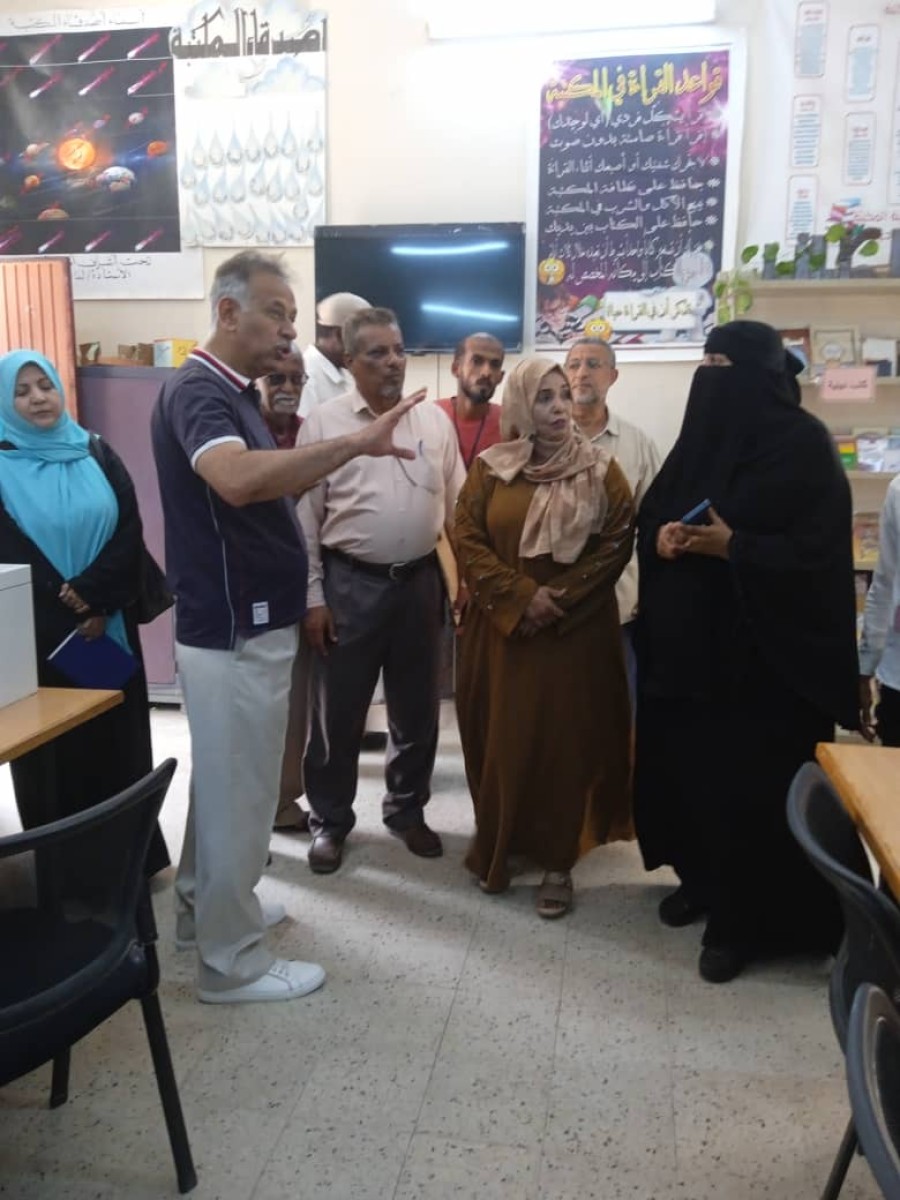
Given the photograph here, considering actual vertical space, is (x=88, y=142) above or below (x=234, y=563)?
above

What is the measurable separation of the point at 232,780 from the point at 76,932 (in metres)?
0.58

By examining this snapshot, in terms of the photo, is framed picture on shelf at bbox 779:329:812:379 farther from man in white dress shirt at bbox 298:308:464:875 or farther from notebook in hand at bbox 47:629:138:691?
notebook in hand at bbox 47:629:138:691

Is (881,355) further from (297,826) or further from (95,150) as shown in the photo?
(95,150)

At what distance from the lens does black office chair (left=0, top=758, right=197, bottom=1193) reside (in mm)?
1346

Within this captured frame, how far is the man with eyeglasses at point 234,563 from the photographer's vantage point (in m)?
1.87

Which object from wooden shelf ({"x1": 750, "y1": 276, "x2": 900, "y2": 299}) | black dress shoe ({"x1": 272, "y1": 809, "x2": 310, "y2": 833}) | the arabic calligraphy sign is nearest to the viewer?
black dress shoe ({"x1": 272, "y1": 809, "x2": 310, "y2": 833})

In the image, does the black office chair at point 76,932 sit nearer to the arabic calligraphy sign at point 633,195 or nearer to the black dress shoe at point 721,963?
the black dress shoe at point 721,963

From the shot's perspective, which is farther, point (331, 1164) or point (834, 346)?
point (834, 346)

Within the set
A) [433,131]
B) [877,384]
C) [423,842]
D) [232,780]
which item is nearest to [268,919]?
[423,842]

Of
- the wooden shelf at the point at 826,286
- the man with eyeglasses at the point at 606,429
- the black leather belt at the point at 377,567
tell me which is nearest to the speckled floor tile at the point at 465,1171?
the black leather belt at the point at 377,567

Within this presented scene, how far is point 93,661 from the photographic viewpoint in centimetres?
246

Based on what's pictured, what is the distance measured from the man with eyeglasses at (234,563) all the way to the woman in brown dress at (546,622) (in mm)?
486

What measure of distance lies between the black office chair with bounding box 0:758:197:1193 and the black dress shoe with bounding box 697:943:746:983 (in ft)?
4.34

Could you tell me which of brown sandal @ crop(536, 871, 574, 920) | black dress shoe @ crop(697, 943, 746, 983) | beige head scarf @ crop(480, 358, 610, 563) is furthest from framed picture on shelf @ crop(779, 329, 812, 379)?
black dress shoe @ crop(697, 943, 746, 983)
